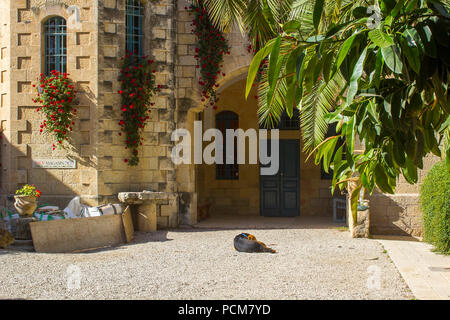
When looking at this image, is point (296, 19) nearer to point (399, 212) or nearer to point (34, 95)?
point (399, 212)

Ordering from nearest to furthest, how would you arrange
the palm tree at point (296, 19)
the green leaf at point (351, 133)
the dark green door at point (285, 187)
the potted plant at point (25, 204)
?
the green leaf at point (351, 133) < the palm tree at point (296, 19) < the potted plant at point (25, 204) < the dark green door at point (285, 187)

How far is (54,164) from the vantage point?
983 centimetres

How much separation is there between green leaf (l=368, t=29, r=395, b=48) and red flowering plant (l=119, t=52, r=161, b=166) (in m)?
8.44

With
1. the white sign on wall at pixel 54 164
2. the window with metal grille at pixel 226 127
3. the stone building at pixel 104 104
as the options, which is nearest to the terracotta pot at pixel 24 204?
the stone building at pixel 104 104

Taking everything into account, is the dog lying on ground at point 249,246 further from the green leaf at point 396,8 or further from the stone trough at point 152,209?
the green leaf at point 396,8

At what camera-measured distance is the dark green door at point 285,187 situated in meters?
13.3

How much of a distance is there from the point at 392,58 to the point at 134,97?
341 inches

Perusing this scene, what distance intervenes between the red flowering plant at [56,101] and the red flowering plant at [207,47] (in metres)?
2.79

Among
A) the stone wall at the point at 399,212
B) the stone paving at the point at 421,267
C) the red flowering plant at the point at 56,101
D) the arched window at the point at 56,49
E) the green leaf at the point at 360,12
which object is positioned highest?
the arched window at the point at 56,49

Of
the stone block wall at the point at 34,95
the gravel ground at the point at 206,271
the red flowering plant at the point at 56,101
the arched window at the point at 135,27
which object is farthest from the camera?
the arched window at the point at 135,27

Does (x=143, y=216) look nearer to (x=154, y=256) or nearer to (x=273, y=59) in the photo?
(x=154, y=256)

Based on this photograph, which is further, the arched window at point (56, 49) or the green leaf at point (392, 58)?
the arched window at point (56, 49)

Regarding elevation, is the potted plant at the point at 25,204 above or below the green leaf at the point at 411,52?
below

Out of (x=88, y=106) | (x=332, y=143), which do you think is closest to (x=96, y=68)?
(x=88, y=106)
